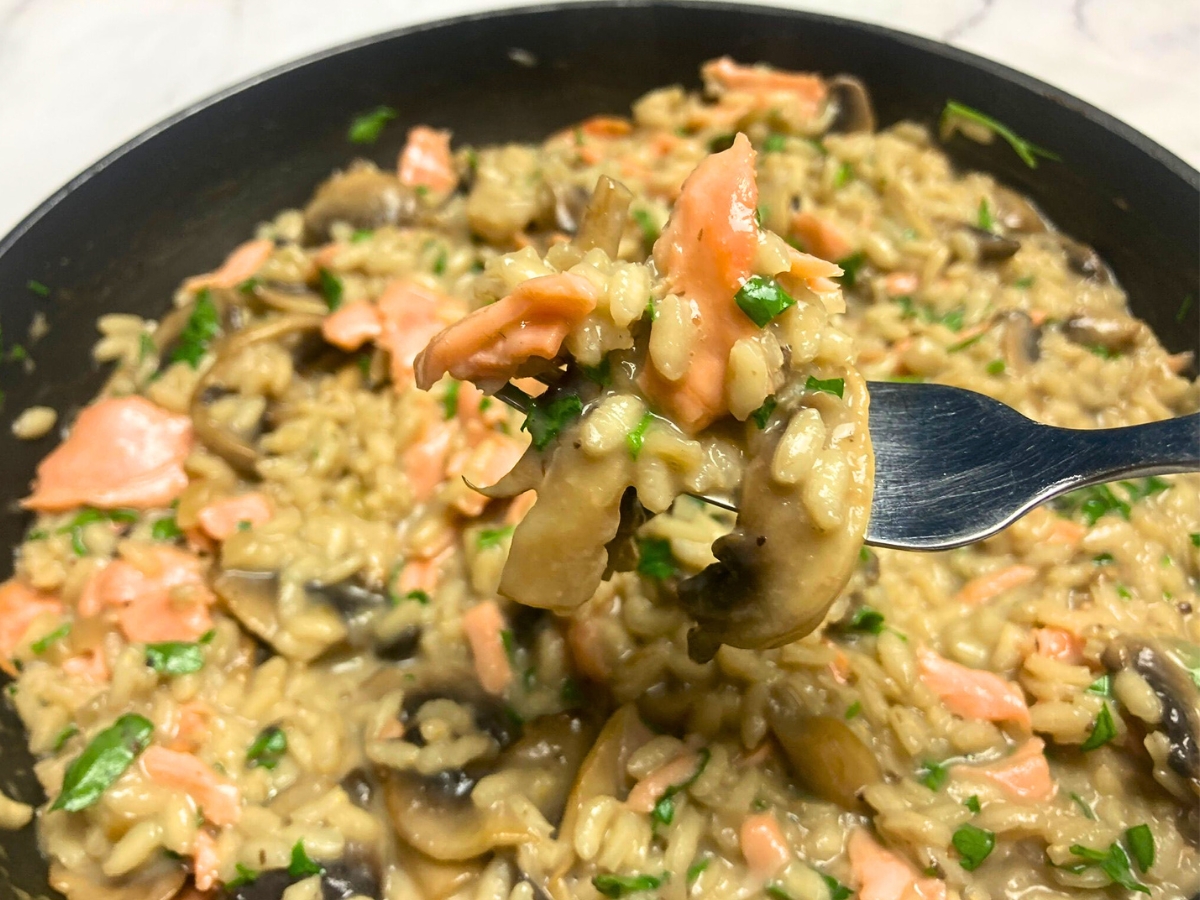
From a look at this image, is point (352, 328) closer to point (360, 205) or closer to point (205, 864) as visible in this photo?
point (360, 205)

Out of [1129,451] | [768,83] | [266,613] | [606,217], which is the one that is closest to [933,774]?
[1129,451]

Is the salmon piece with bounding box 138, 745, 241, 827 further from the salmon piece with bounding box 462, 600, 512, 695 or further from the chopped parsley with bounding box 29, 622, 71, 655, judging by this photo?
the salmon piece with bounding box 462, 600, 512, 695

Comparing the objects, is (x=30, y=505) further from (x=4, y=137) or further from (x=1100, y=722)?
(x=1100, y=722)

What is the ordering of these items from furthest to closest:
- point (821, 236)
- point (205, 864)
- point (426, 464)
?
point (821, 236) < point (426, 464) < point (205, 864)

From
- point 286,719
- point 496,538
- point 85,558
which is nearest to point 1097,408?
point 496,538

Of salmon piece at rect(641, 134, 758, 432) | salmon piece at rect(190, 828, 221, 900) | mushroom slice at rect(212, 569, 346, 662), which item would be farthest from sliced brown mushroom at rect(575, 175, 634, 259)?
salmon piece at rect(190, 828, 221, 900)

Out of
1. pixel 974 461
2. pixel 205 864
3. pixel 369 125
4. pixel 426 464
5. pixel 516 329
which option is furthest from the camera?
pixel 369 125
